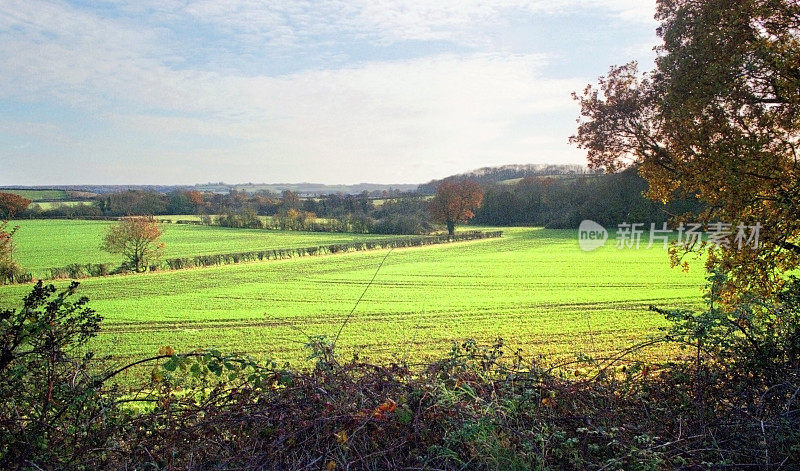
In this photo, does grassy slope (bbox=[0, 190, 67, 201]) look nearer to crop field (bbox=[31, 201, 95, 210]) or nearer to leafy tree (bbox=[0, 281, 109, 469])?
crop field (bbox=[31, 201, 95, 210])

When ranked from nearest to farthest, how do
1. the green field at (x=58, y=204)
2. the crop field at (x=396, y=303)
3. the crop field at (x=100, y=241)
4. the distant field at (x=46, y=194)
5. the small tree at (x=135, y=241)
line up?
the crop field at (x=396, y=303) < the small tree at (x=135, y=241) < the crop field at (x=100, y=241) < the green field at (x=58, y=204) < the distant field at (x=46, y=194)

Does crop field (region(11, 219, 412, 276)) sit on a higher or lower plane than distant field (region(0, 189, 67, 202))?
lower

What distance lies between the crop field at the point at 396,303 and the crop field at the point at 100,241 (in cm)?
1237

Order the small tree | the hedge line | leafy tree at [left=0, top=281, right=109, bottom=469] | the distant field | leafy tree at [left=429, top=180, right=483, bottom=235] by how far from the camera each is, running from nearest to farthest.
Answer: leafy tree at [left=0, top=281, right=109, bottom=469] → the hedge line → the small tree → leafy tree at [left=429, top=180, right=483, bottom=235] → the distant field

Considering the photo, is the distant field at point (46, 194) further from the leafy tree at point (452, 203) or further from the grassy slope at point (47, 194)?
the leafy tree at point (452, 203)

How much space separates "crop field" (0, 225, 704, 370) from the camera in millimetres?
16719

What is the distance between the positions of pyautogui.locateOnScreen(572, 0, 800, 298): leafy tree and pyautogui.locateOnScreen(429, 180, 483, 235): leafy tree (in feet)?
202

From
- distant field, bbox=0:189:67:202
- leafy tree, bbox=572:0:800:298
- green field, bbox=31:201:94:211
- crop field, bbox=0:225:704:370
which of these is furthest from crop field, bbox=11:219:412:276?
leafy tree, bbox=572:0:800:298

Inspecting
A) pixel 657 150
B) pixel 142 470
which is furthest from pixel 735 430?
pixel 657 150

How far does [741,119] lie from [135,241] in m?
38.6

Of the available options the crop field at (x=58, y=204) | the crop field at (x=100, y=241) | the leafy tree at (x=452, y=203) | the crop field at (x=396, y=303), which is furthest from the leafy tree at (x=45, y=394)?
the crop field at (x=58, y=204)

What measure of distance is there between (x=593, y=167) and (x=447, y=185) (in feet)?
200

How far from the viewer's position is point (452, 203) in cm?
7038

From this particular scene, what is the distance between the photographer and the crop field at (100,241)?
147ft
